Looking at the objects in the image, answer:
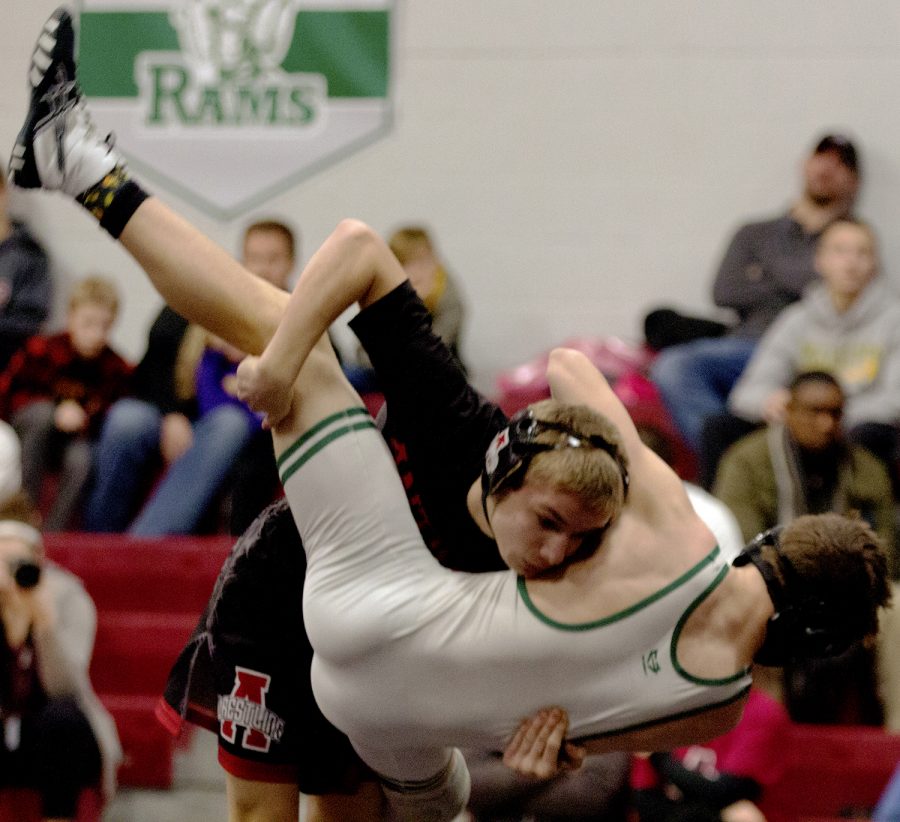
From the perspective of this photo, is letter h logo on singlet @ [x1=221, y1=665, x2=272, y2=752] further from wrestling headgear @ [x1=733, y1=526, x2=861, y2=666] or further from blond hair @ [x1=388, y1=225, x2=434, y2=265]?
blond hair @ [x1=388, y1=225, x2=434, y2=265]

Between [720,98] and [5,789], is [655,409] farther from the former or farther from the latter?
[5,789]

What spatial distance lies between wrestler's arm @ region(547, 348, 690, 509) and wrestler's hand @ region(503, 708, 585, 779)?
0.35 metres

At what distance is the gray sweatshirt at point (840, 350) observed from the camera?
475 cm

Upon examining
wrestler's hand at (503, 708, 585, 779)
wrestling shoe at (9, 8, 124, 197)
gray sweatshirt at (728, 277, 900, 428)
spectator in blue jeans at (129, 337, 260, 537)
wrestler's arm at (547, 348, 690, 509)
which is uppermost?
wrestling shoe at (9, 8, 124, 197)

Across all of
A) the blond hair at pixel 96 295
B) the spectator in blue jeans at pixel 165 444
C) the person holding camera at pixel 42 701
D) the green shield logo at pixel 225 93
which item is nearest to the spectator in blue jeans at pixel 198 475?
the spectator in blue jeans at pixel 165 444

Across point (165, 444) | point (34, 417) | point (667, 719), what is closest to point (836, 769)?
point (667, 719)

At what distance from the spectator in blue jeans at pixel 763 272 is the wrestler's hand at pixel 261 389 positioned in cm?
291

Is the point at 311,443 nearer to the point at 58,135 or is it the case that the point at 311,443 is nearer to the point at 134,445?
the point at 58,135

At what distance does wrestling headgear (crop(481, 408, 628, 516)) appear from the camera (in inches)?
85.1

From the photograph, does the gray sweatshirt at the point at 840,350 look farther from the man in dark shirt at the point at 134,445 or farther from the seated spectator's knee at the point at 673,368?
the man in dark shirt at the point at 134,445

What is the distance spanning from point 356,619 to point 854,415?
9.34 feet

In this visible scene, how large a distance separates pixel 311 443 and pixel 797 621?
0.76 m

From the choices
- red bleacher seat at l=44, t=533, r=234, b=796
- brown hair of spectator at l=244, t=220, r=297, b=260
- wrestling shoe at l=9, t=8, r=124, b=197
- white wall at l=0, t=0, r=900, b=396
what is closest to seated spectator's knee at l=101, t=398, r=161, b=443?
red bleacher seat at l=44, t=533, r=234, b=796

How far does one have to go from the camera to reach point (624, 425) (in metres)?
2.35
